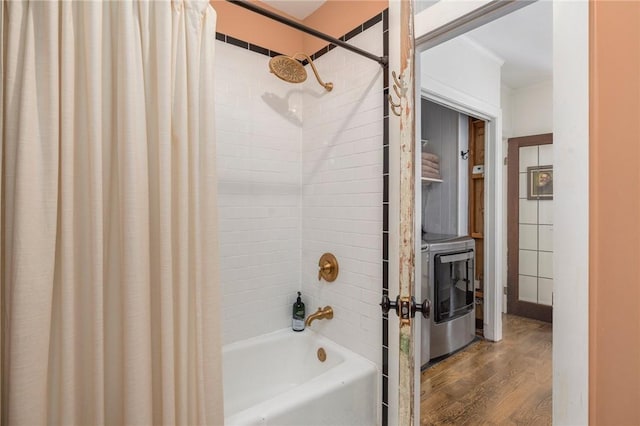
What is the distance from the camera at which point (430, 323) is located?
1.66m

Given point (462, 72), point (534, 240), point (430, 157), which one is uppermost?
point (462, 72)

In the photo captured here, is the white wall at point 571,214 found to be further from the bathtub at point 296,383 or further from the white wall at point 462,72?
the bathtub at point 296,383

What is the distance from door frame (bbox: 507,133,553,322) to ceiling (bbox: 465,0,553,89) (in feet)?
0.95

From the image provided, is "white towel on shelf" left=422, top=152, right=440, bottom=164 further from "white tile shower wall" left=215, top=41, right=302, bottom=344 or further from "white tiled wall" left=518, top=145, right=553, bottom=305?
"white tile shower wall" left=215, top=41, right=302, bottom=344

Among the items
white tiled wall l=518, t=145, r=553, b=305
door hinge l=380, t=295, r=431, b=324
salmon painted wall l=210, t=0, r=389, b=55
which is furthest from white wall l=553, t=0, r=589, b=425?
salmon painted wall l=210, t=0, r=389, b=55

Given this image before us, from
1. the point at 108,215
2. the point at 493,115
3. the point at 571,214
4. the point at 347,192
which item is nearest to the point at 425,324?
the point at 347,192

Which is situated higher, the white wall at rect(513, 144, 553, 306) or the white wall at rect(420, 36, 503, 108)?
the white wall at rect(420, 36, 503, 108)

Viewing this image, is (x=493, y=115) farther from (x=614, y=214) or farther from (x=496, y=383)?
(x=496, y=383)

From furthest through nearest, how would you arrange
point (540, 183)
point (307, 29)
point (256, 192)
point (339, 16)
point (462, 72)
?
point (256, 192) < point (339, 16) < point (462, 72) < point (540, 183) < point (307, 29)

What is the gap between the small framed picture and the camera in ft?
4.71

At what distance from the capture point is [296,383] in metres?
1.82

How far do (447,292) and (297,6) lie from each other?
1.85 m

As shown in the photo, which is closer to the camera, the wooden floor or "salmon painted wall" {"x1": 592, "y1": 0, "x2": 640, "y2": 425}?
"salmon painted wall" {"x1": 592, "y1": 0, "x2": 640, "y2": 425}

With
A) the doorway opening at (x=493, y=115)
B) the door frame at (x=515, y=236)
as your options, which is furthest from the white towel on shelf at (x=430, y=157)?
the door frame at (x=515, y=236)
